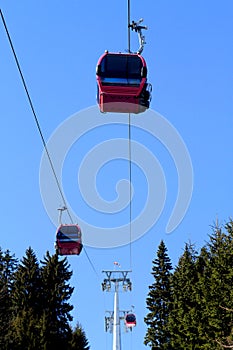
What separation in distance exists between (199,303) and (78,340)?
23.7 m

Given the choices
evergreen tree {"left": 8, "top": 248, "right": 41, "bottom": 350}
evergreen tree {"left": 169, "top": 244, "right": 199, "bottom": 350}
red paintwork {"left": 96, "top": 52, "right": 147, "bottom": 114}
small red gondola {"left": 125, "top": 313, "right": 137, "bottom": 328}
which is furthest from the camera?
small red gondola {"left": 125, "top": 313, "right": 137, "bottom": 328}

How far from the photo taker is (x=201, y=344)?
177 feet

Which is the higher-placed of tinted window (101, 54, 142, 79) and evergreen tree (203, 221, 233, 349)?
evergreen tree (203, 221, 233, 349)

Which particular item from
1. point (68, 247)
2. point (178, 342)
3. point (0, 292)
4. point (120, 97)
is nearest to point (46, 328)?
point (0, 292)

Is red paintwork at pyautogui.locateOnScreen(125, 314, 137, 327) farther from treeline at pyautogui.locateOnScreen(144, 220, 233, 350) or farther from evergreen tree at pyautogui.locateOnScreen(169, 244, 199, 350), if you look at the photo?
evergreen tree at pyautogui.locateOnScreen(169, 244, 199, 350)

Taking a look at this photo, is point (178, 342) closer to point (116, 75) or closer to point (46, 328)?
point (46, 328)

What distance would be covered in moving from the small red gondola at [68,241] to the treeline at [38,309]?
2179 centimetres

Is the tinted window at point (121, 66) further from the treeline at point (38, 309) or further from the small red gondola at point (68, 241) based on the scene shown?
the treeline at point (38, 309)

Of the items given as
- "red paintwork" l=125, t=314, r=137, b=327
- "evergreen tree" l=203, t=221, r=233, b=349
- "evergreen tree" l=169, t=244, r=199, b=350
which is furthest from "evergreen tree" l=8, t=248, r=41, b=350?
"evergreen tree" l=203, t=221, r=233, b=349

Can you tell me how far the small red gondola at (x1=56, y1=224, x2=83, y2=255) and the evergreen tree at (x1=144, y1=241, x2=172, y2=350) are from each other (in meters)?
26.6

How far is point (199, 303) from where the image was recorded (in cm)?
5369

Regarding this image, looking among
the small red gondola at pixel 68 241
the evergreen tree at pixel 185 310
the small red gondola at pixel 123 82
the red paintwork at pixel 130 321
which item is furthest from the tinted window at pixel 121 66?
the red paintwork at pixel 130 321

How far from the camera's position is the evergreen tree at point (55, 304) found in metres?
63.4

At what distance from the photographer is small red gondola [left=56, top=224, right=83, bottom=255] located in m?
39.9
